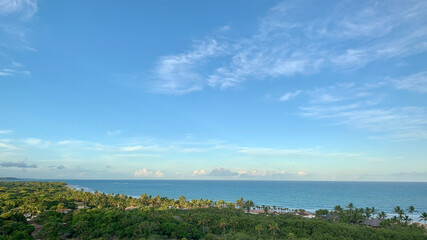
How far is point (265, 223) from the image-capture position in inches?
2564

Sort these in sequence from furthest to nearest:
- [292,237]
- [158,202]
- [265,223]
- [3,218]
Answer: [158,202] < [265,223] < [3,218] < [292,237]

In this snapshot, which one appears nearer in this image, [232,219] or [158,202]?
[232,219]

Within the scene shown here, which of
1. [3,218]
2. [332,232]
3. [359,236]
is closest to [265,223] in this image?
[332,232]

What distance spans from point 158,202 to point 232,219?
57633 millimetres

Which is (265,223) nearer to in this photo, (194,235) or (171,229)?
(194,235)

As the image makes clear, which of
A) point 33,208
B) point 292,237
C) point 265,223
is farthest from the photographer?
point 33,208

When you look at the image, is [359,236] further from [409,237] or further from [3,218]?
[3,218]

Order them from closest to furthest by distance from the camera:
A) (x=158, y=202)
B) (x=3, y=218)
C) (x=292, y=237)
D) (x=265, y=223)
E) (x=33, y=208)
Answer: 1. (x=292, y=237)
2. (x=3, y=218)
3. (x=265, y=223)
4. (x=33, y=208)
5. (x=158, y=202)

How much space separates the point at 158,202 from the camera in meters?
116

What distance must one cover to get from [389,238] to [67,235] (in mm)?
73029

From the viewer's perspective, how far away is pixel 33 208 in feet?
279

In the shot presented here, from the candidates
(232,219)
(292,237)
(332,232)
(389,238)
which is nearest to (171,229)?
(232,219)

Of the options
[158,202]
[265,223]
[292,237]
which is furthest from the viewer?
[158,202]

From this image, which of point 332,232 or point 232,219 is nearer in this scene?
point 332,232
